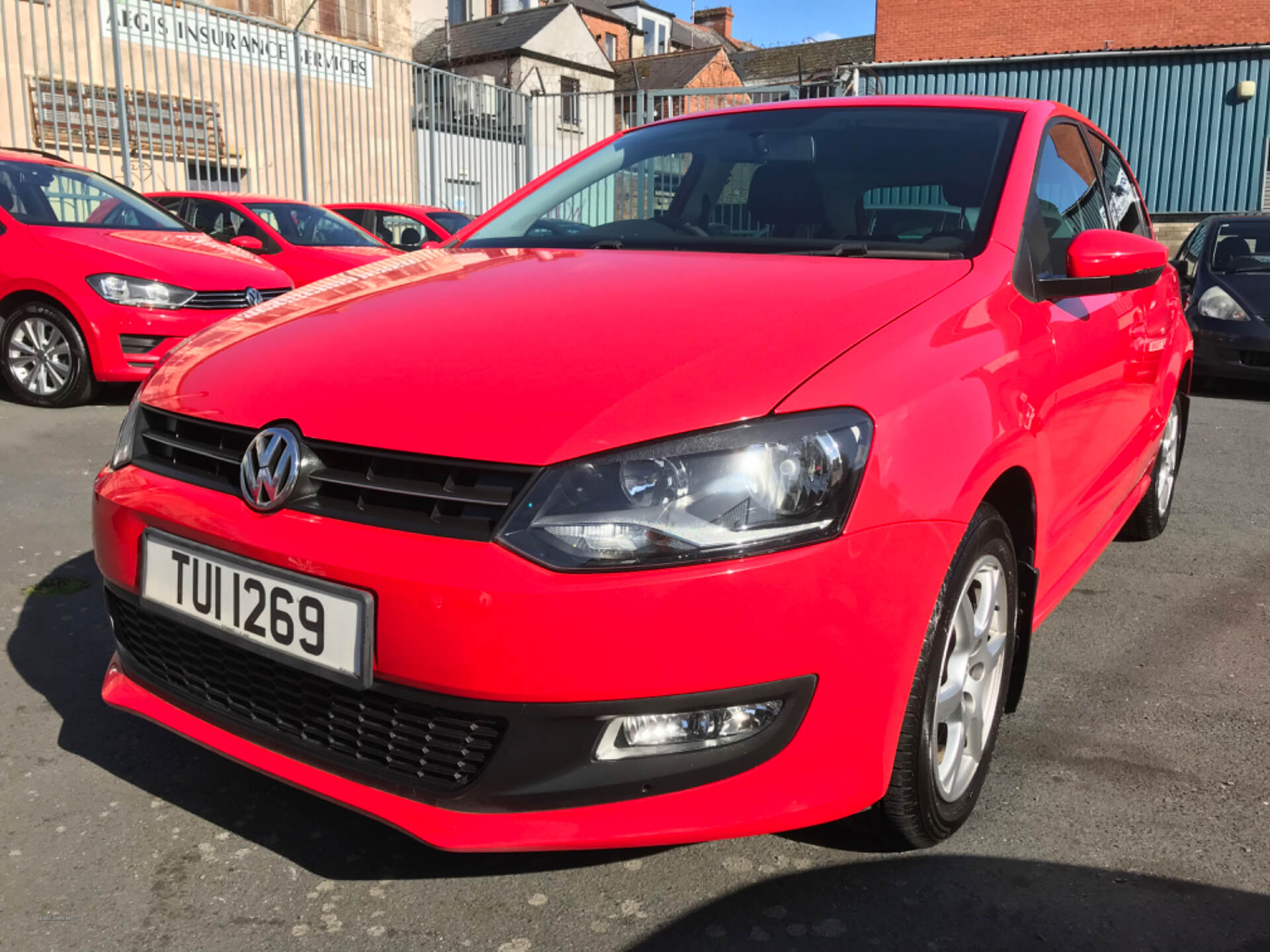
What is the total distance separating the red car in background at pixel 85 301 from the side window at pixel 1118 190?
4758mm

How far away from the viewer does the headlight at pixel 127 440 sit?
2203 mm

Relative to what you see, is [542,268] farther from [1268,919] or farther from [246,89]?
[246,89]

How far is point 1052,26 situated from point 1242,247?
20.1 m

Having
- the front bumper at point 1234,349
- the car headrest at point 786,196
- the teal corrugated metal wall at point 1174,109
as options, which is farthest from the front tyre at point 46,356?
the teal corrugated metal wall at point 1174,109

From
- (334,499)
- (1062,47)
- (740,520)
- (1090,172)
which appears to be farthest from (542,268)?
(1062,47)

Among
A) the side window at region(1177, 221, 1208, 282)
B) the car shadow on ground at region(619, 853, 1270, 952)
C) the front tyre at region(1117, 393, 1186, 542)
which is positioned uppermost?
the side window at region(1177, 221, 1208, 282)

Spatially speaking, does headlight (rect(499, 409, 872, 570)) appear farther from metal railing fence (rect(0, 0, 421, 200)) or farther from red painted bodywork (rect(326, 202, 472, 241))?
metal railing fence (rect(0, 0, 421, 200))

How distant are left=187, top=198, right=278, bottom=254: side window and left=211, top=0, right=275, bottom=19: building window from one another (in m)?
20.2

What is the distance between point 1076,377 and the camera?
8.31 ft

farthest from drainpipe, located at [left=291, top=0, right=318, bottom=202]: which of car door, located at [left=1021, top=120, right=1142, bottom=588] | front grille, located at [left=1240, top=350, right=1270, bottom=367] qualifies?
car door, located at [left=1021, top=120, right=1142, bottom=588]

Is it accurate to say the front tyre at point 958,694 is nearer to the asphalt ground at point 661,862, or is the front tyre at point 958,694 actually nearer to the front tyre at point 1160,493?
the asphalt ground at point 661,862

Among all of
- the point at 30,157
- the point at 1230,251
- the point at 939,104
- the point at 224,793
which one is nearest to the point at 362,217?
the point at 30,157

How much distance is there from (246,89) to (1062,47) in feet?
64.8

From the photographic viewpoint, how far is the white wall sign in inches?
489
